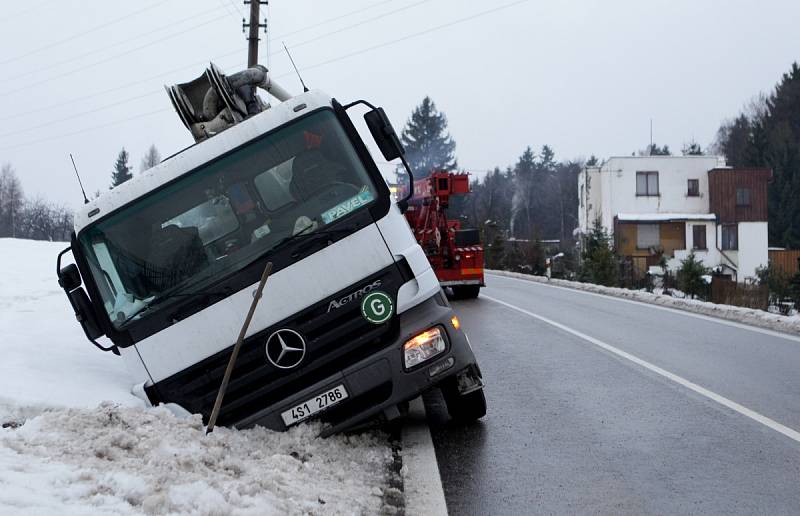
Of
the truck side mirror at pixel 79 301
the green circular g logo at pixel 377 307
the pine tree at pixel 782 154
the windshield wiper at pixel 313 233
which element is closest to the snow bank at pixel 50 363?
the truck side mirror at pixel 79 301

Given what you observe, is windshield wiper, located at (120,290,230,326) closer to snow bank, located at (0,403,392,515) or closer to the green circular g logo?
snow bank, located at (0,403,392,515)

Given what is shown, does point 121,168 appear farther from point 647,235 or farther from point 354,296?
point 354,296

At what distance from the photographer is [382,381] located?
5.79 m

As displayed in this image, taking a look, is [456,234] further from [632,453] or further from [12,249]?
[632,453]

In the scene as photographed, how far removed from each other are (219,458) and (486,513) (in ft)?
5.14

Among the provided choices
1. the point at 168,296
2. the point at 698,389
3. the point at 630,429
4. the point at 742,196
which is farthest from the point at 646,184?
the point at 168,296

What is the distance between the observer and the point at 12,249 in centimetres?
2433

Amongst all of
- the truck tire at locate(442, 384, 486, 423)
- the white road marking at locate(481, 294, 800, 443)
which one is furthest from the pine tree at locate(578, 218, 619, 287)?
the truck tire at locate(442, 384, 486, 423)

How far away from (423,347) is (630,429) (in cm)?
184

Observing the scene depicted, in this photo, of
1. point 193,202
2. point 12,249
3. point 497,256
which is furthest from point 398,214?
point 497,256

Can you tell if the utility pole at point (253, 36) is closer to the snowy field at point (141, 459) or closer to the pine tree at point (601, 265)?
the pine tree at point (601, 265)

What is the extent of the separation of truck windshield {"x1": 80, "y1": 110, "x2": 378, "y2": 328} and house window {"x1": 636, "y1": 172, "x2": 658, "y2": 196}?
157ft

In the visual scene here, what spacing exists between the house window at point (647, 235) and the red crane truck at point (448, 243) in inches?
1286

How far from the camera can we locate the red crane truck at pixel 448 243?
20203 millimetres
